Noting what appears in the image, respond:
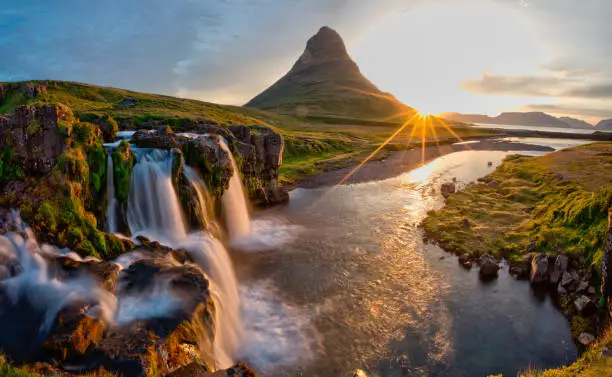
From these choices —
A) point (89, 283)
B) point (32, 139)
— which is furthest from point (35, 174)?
point (89, 283)

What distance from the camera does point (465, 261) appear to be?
1059 inches

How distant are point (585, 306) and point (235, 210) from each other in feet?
97.1

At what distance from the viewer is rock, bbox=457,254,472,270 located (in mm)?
26359

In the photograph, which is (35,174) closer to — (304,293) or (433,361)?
(304,293)

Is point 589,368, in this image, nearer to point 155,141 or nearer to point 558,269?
point 558,269

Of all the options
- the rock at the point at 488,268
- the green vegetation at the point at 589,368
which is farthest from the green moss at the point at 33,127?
the rock at the point at 488,268

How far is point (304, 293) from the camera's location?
74.3 feet

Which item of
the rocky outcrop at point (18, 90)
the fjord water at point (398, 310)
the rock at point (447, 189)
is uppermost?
the rocky outcrop at point (18, 90)

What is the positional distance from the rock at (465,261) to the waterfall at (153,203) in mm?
23076

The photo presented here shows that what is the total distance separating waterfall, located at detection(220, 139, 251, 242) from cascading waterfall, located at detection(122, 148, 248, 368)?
5683mm

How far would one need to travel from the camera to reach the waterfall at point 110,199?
22.5 meters

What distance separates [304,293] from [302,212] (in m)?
19.7

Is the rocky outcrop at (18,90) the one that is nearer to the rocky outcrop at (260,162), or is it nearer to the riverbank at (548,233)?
the rocky outcrop at (260,162)

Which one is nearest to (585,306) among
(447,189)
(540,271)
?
(540,271)
